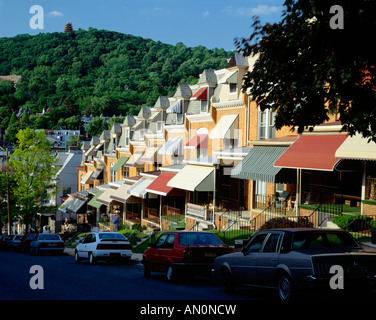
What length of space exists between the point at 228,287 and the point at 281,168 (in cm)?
1156

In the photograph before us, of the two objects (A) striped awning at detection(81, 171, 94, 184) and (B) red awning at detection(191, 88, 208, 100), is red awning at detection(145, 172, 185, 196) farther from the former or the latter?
(A) striped awning at detection(81, 171, 94, 184)

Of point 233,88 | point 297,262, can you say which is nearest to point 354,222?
point 297,262

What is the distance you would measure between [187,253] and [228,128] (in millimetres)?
17760

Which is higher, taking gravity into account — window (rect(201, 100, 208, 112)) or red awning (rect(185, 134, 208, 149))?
window (rect(201, 100, 208, 112))

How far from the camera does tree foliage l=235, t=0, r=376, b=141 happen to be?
12.6m

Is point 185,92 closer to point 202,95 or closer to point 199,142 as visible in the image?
point 202,95

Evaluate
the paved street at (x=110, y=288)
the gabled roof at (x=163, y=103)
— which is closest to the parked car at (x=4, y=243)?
the gabled roof at (x=163, y=103)

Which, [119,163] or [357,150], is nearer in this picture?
[357,150]

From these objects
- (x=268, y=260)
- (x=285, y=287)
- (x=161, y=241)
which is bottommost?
(x=161, y=241)

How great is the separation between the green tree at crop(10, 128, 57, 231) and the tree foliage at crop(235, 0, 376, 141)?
145 ft

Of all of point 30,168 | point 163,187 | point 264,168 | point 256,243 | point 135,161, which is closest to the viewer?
point 256,243

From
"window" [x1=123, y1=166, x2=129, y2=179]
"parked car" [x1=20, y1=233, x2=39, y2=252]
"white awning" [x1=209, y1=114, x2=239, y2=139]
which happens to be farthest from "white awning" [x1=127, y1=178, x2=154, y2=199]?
"window" [x1=123, y1=166, x2=129, y2=179]

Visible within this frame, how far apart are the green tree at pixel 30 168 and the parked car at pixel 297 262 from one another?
44802 millimetres

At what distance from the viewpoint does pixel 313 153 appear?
22797mm
